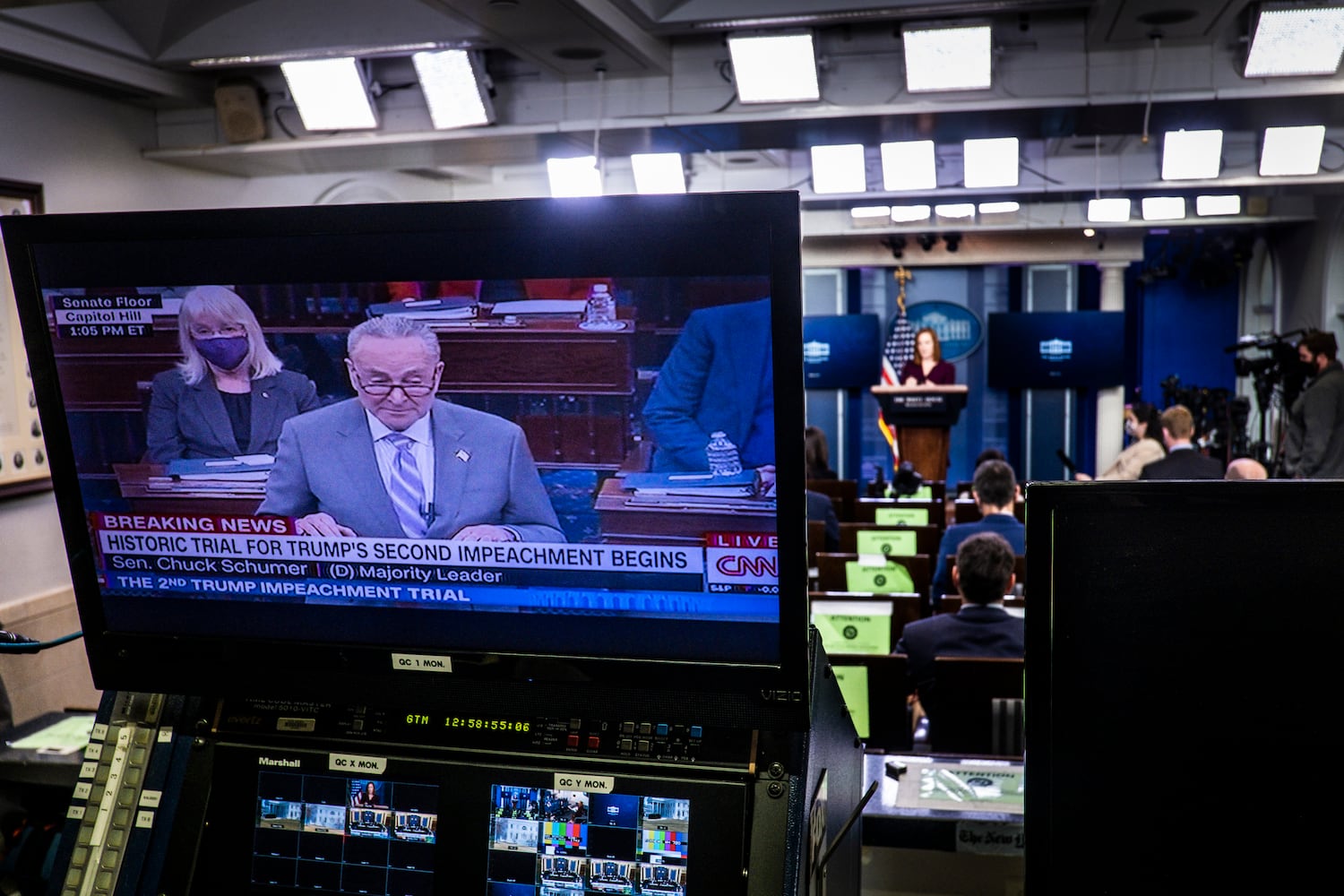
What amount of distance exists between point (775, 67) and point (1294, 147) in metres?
3.84

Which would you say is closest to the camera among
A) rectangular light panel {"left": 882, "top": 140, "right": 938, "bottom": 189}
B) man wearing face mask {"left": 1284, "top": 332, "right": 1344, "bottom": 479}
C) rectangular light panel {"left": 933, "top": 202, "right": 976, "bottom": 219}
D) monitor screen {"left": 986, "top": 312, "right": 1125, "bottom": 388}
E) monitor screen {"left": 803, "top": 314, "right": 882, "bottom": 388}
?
rectangular light panel {"left": 882, "top": 140, "right": 938, "bottom": 189}

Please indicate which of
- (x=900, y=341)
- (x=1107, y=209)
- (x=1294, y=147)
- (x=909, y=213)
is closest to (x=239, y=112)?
(x=1294, y=147)

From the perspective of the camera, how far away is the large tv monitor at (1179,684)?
100cm

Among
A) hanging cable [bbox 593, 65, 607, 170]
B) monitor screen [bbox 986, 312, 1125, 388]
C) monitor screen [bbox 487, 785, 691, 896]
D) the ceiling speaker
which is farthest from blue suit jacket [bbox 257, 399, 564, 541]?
monitor screen [bbox 986, 312, 1125, 388]

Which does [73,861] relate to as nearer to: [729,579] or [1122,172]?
[729,579]

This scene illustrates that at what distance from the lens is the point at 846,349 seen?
13719mm

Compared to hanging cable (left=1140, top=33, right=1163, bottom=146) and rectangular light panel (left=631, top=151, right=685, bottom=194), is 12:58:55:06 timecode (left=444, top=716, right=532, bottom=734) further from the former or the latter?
rectangular light panel (left=631, top=151, right=685, bottom=194)

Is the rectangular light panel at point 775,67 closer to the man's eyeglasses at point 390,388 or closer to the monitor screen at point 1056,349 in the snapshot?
the man's eyeglasses at point 390,388

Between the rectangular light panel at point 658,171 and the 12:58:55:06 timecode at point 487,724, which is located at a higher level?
the rectangular light panel at point 658,171

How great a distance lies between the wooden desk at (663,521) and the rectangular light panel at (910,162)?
233 inches

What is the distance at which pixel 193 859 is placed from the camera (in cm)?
120

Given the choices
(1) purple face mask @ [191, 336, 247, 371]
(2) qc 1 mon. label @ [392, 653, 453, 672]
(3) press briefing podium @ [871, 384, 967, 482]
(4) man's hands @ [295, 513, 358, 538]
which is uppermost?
(1) purple face mask @ [191, 336, 247, 371]

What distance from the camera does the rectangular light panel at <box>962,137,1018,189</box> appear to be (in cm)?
652

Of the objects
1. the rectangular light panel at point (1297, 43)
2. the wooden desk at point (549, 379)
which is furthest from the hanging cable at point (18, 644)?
the rectangular light panel at point (1297, 43)
